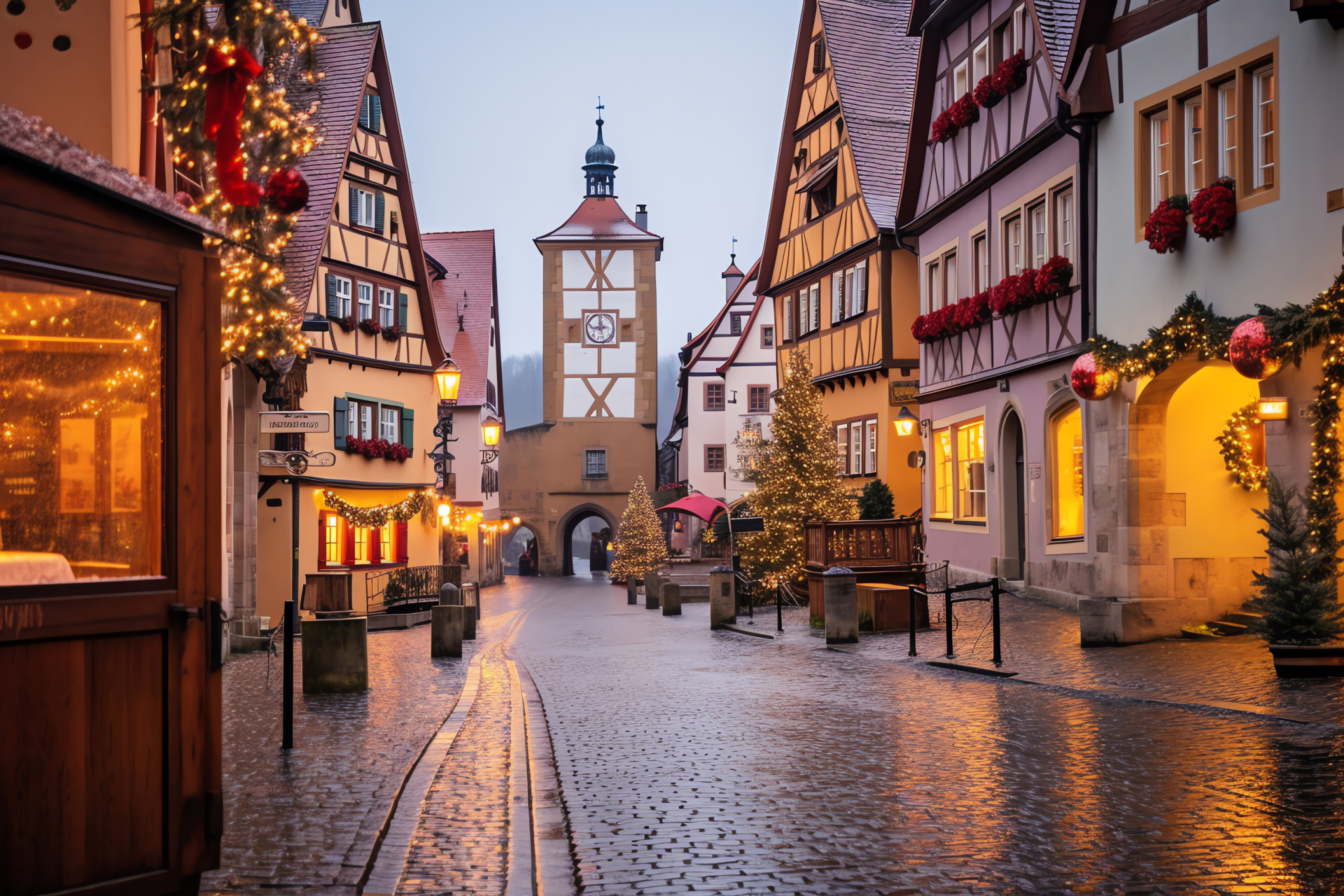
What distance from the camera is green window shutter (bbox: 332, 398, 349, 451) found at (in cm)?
3100

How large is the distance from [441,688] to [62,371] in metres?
9.04

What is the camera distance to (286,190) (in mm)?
9234

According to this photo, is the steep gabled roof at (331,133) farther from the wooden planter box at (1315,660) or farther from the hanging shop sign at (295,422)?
the wooden planter box at (1315,660)

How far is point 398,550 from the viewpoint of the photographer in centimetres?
3375

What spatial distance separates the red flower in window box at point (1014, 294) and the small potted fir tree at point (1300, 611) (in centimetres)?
823

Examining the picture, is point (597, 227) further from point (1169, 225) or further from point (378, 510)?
point (1169, 225)

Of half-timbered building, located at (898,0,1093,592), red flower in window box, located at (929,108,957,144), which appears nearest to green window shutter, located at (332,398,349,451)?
half-timbered building, located at (898,0,1093,592)

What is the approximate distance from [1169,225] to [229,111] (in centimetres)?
1106

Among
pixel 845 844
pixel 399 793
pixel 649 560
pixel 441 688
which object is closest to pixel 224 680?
pixel 441 688

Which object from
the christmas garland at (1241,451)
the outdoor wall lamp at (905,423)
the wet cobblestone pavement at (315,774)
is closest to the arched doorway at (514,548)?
the outdoor wall lamp at (905,423)

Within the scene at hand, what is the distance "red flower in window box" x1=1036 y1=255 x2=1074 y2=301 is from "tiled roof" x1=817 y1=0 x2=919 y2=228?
35.6ft

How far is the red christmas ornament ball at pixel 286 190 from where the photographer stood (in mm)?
9234

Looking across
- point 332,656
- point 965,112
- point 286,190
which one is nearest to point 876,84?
point 965,112

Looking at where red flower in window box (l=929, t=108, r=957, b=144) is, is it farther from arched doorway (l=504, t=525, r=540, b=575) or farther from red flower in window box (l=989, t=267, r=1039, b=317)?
arched doorway (l=504, t=525, r=540, b=575)
